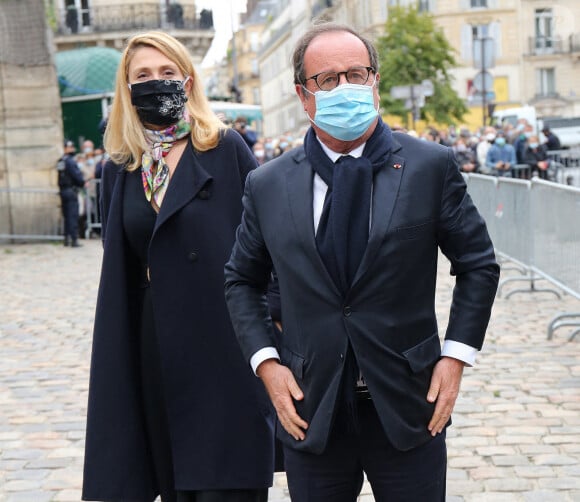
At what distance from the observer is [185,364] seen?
418 cm

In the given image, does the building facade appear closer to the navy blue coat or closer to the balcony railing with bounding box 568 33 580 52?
the balcony railing with bounding box 568 33 580 52

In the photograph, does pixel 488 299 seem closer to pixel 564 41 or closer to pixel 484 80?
pixel 484 80

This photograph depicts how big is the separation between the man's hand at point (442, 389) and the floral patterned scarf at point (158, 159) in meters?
1.52

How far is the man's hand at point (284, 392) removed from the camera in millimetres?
3080

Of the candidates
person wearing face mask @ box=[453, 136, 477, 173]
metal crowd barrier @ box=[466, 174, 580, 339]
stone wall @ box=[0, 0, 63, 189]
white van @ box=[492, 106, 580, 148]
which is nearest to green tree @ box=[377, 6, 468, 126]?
white van @ box=[492, 106, 580, 148]

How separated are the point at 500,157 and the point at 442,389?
72.9ft

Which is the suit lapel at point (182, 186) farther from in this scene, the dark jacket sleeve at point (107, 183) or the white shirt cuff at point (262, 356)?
the white shirt cuff at point (262, 356)

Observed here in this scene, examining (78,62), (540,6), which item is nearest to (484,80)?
(78,62)

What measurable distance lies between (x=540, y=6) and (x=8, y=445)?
229 ft

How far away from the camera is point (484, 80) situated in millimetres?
28016

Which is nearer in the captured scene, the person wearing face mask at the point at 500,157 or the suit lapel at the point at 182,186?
the suit lapel at the point at 182,186

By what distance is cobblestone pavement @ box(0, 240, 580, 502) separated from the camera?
224 inches

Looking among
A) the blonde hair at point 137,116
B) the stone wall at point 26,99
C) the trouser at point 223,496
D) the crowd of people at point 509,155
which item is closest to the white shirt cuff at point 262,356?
the trouser at point 223,496

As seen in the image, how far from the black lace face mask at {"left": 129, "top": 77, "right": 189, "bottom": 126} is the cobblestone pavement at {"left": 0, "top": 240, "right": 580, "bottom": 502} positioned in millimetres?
2100
